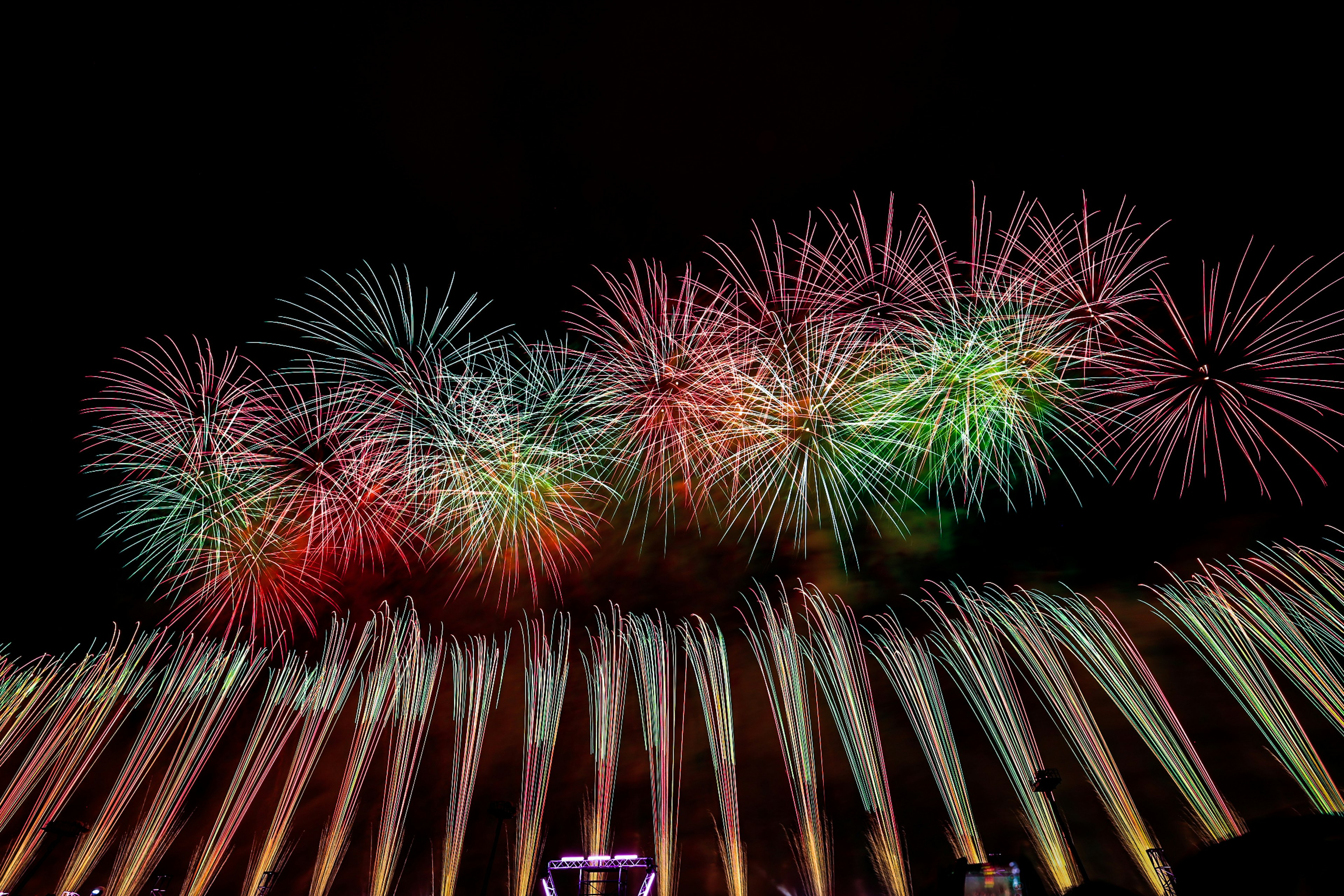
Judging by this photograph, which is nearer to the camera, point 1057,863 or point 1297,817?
point 1297,817

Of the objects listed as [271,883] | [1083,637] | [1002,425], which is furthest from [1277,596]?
[271,883]

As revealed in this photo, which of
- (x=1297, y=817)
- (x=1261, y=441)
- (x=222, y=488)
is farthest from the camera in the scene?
(x=222, y=488)

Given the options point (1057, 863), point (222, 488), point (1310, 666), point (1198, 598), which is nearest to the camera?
point (1310, 666)

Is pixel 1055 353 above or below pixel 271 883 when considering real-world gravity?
above

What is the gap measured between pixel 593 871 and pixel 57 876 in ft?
96.7

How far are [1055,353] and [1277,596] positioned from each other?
6.87m

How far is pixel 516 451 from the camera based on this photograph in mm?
17094

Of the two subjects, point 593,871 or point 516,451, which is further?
point 593,871

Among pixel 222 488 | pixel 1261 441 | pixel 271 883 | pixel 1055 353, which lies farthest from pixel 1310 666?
pixel 271 883

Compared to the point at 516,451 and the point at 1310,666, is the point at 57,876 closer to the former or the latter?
the point at 516,451

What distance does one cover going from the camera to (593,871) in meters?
23.2

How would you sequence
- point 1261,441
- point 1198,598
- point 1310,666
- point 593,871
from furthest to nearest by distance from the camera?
point 593,871
point 1198,598
point 1310,666
point 1261,441

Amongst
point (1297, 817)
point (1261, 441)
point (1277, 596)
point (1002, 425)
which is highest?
point (1002, 425)

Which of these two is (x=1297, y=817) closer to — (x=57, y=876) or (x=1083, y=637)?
(x=1083, y=637)
